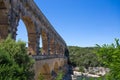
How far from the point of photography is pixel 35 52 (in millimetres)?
22500

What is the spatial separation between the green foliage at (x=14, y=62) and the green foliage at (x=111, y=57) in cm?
371

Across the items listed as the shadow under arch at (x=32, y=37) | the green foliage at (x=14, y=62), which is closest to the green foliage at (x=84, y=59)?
the shadow under arch at (x=32, y=37)

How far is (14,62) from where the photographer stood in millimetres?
10523

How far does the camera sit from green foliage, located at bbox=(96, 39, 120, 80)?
1162 centimetres

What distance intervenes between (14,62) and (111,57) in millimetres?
4983

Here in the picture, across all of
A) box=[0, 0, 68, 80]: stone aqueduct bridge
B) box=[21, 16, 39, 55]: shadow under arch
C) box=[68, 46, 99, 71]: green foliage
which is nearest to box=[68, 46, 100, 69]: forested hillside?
box=[68, 46, 99, 71]: green foliage

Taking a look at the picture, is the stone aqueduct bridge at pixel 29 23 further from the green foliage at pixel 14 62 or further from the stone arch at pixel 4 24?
the green foliage at pixel 14 62

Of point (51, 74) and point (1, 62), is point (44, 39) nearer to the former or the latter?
point (51, 74)

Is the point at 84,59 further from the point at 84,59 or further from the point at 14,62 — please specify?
the point at 14,62

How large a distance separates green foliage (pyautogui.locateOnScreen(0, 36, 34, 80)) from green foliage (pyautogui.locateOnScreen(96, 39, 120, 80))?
12.2 feet

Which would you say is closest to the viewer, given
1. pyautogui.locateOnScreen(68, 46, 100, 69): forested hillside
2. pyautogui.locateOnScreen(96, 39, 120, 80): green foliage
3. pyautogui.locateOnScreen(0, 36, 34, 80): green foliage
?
pyautogui.locateOnScreen(0, 36, 34, 80): green foliage

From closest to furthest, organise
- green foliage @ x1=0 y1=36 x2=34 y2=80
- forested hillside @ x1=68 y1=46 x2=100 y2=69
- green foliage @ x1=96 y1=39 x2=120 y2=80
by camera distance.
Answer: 1. green foliage @ x1=0 y1=36 x2=34 y2=80
2. green foliage @ x1=96 y1=39 x2=120 y2=80
3. forested hillside @ x1=68 y1=46 x2=100 y2=69

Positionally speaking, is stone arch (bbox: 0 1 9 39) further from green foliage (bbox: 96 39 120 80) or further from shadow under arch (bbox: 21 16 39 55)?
shadow under arch (bbox: 21 16 39 55)

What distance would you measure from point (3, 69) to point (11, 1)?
21.9 ft
